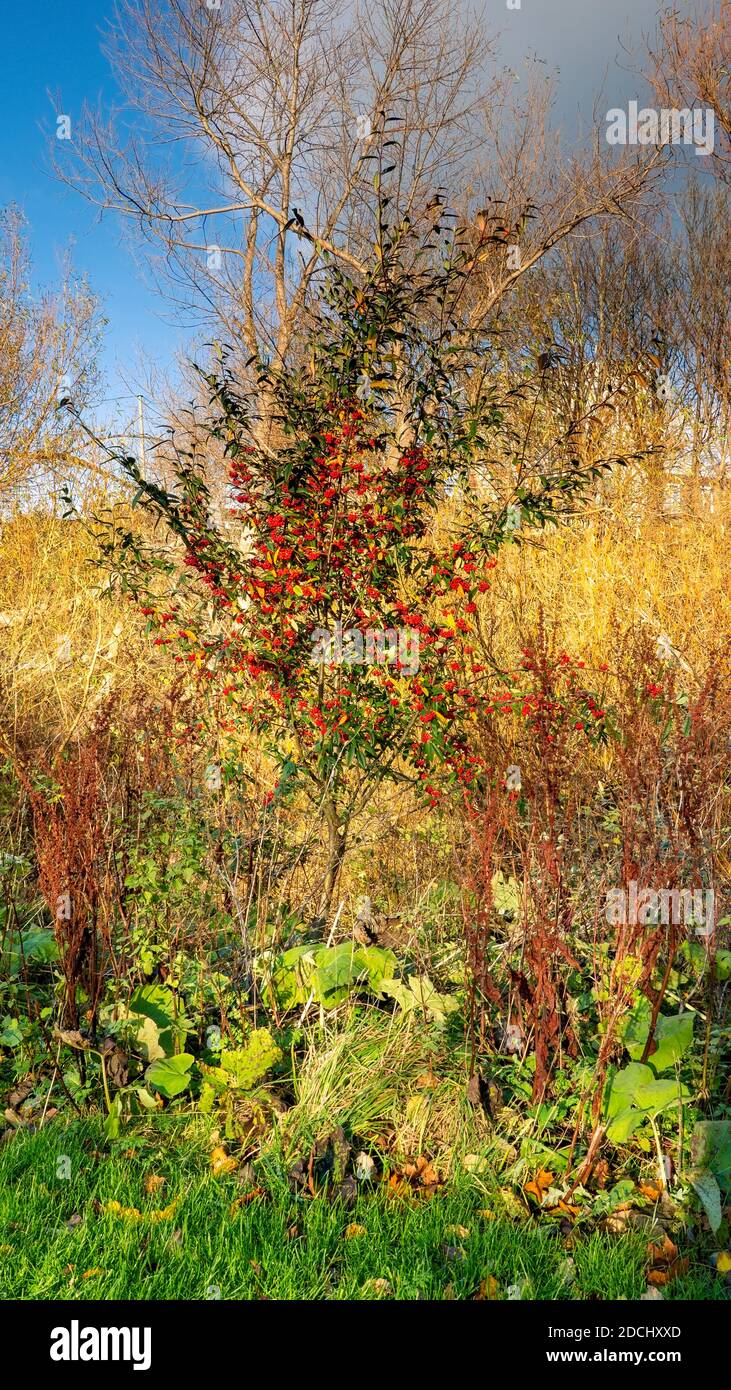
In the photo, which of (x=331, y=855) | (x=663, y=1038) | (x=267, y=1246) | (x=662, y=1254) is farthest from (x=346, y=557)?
(x=662, y=1254)

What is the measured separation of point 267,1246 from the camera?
2.11 meters

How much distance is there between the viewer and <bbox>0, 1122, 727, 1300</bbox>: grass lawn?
79.7 inches

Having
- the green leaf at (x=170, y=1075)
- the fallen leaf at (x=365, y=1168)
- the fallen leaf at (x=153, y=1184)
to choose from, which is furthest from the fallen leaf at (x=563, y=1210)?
the green leaf at (x=170, y=1075)

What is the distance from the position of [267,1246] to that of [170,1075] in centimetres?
72

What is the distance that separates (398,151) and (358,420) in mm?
8866

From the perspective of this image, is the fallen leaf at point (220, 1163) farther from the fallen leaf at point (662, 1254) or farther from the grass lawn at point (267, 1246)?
the fallen leaf at point (662, 1254)

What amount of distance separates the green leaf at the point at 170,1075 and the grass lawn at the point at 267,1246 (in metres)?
0.27

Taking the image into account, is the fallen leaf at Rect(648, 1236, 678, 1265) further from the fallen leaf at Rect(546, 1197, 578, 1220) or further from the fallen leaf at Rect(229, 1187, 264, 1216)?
the fallen leaf at Rect(229, 1187, 264, 1216)

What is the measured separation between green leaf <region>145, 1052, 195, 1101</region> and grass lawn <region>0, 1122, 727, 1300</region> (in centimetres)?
27

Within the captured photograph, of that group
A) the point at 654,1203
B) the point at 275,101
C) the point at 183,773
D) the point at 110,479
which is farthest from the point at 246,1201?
the point at 275,101

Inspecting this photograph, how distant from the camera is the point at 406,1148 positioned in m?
2.53

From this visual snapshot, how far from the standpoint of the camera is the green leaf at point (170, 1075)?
2.71 m

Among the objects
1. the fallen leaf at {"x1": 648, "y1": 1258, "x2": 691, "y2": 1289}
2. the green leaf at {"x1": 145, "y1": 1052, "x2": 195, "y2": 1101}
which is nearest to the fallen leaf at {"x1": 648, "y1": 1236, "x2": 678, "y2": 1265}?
the fallen leaf at {"x1": 648, "y1": 1258, "x2": 691, "y2": 1289}

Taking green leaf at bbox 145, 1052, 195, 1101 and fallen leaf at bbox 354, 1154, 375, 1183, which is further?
green leaf at bbox 145, 1052, 195, 1101
